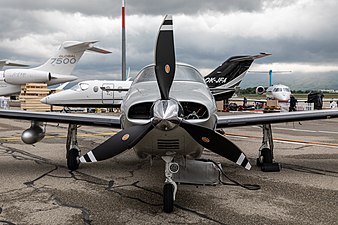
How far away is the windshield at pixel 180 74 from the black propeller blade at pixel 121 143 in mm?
1790

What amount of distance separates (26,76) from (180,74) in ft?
88.7

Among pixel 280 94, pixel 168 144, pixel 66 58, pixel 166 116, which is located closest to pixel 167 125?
pixel 166 116

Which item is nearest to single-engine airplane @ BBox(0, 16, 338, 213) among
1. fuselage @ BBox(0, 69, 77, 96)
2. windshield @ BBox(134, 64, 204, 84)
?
windshield @ BBox(134, 64, 204, 84)

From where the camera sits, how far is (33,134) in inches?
290

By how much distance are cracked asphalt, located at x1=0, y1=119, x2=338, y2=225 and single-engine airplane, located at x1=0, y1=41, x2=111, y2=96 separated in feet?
75.5

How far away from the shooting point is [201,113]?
459cm

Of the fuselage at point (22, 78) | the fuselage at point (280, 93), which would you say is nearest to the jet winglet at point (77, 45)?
the fuselage at point (22, 78)

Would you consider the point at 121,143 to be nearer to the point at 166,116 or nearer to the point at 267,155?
the point at 166,116

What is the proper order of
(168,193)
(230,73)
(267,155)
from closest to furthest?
1. (168,193)
2. (267,155)
3. (230,73)

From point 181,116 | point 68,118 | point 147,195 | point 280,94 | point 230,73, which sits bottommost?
point 147,195

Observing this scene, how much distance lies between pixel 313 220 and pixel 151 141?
2.36 metres

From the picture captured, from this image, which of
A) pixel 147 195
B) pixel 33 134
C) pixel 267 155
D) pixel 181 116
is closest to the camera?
pixel 181 116

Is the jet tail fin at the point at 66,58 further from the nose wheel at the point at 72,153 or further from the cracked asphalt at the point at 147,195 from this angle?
the nose wheel at the point at 72,153

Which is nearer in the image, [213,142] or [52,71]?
[213,142]
